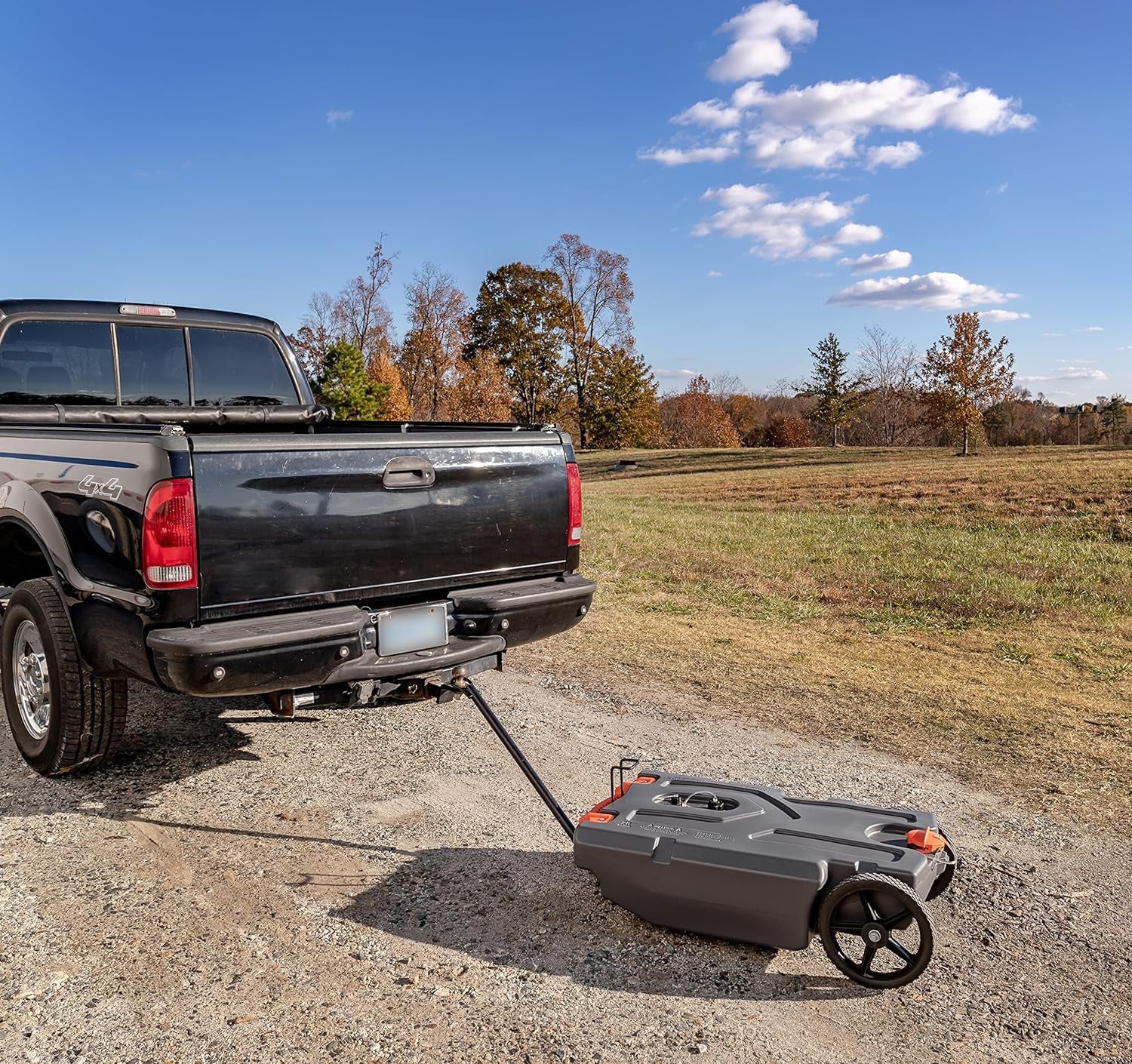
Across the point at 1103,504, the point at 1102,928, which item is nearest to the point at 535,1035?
the point at 1102,928

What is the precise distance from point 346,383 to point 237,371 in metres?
32.4

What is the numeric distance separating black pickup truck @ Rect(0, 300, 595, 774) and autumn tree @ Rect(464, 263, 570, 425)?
45.4 metres

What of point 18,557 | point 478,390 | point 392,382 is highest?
point 392,382

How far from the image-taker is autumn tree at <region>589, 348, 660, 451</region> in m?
51.7

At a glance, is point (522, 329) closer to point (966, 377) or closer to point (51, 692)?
point (966, 377)

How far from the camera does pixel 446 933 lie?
3211mm

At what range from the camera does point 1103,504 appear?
1564 cm

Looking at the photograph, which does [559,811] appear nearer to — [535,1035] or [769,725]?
[535,1035]

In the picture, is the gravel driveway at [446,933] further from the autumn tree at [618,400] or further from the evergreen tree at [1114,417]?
the autumn tree at [618,400]

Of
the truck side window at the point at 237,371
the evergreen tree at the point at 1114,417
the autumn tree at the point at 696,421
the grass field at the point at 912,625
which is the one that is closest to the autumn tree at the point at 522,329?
the autumn tree at the point at 696,421

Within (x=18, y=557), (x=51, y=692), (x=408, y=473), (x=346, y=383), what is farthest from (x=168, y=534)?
(x=346, y=383)

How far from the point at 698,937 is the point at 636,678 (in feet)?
10.5

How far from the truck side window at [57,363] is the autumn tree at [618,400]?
153ft

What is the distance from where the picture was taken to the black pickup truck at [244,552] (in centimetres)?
352
